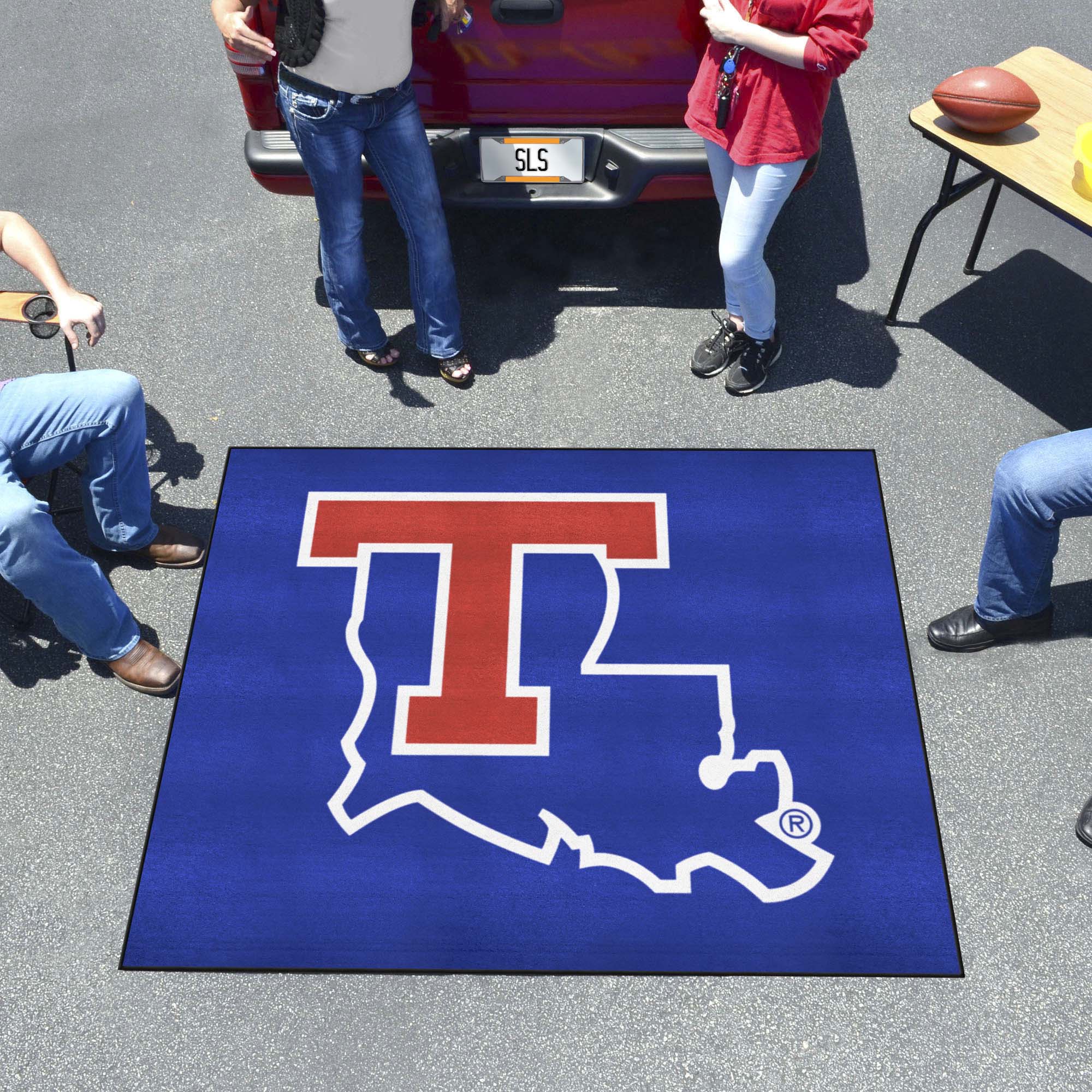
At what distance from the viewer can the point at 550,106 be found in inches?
140

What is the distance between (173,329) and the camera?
13.2 ft

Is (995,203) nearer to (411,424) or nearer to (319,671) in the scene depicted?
(411,424)

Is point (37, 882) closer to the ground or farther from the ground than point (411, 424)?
closer to the ground

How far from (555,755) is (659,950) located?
0.56 meters

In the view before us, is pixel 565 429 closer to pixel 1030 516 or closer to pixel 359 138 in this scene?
pixel 359 138

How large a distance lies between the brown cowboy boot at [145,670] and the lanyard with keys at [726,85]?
2.19m

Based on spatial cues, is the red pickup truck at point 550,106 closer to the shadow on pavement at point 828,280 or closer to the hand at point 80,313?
the shadow on pavement at point 828,280

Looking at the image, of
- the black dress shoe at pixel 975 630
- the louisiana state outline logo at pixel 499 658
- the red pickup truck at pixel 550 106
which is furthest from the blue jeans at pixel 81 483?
the black dress shoe at pixel 975 630

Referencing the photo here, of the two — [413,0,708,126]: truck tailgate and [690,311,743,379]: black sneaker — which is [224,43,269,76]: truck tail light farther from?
[690,311,743,379]: black sneaker

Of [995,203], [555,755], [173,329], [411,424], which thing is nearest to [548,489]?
[411,424]

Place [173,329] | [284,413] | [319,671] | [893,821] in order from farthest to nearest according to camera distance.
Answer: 1. [173,329]
2. [284,413]
3. [319,671]
4. [893,821]

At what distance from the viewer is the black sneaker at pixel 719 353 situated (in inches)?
150

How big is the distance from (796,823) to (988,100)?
2.14 meters

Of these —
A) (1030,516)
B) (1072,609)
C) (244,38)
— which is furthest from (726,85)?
(1072,609)
